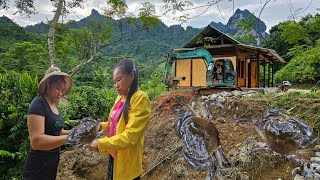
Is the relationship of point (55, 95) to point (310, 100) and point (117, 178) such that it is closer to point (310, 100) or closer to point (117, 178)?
point (117, 178)

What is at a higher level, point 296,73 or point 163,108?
point 296,73

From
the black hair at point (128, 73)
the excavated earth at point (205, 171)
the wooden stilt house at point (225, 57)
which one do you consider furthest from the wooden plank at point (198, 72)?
the black hair at point (128, 73)

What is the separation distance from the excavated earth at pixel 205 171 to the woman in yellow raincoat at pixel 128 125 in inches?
76.6

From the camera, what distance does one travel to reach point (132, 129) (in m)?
1.71

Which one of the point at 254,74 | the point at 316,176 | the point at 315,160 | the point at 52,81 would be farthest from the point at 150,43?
the point at 52,81

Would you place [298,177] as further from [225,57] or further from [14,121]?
[225,57]

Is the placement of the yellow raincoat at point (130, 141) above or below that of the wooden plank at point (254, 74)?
below

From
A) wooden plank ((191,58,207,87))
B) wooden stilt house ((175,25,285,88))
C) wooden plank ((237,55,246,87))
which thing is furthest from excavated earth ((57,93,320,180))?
wooden plank ((237,55,246,87))

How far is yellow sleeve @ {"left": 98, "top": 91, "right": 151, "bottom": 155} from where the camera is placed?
1669 mm

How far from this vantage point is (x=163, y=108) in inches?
315

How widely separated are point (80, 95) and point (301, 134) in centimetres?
812

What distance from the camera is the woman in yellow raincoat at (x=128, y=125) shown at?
170 cm

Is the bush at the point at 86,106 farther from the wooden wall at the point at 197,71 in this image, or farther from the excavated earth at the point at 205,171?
the wooden wall at the point at 197,71

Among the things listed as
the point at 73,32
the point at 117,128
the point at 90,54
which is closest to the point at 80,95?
the point at 90,54
